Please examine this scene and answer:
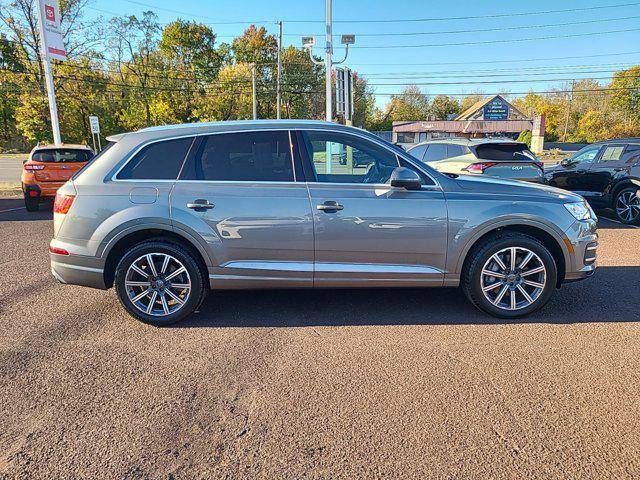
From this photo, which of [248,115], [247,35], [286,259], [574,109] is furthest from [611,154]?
[574,109]

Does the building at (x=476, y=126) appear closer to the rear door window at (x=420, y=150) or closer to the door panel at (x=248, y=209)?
the rear door window at (x=420, y=150)

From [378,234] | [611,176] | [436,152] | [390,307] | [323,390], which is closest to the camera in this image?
[323,390]

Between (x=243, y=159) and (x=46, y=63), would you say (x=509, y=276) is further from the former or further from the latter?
(x=46, y=63)

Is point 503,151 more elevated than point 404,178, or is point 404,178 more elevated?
point 503,151

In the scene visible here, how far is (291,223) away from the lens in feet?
12.6

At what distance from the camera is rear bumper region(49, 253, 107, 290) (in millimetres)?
3928

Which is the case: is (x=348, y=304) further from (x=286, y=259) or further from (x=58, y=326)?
(x=58, y=326)

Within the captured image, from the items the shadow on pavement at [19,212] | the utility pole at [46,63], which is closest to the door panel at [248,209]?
the shadow on pavement at [19,212]

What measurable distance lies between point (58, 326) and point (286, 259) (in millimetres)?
2264

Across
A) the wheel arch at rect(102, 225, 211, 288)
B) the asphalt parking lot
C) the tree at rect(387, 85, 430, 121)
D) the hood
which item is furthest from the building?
the wheel arch at rect(102, 225, 211, 288)

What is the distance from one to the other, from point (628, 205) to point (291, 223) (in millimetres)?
8251

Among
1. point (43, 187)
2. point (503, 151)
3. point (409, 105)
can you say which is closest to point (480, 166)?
point (503, 151)

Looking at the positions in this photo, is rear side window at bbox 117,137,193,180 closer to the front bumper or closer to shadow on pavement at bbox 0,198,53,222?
the front bumper

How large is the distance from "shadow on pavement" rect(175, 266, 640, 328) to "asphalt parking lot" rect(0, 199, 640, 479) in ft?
0.09
